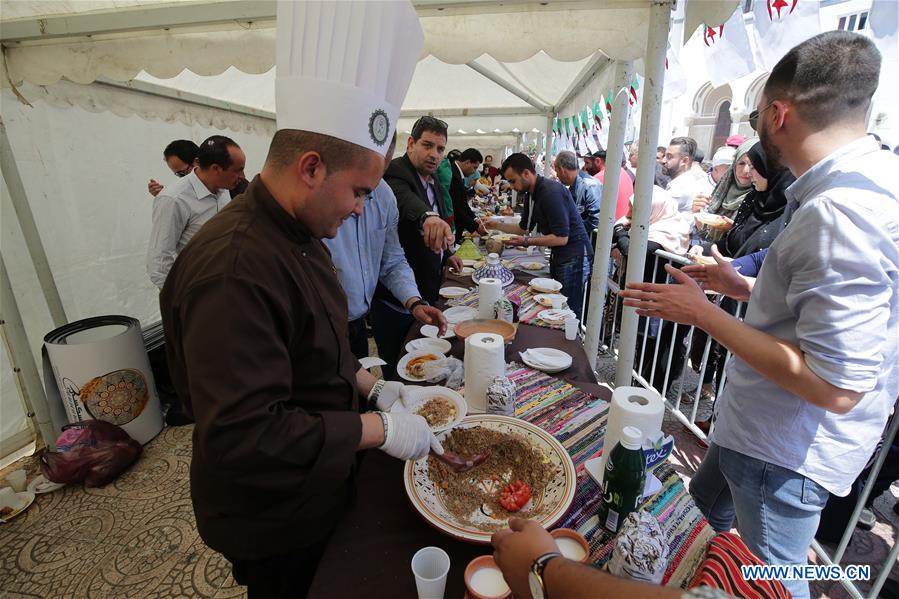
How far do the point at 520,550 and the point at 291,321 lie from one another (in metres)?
0.78

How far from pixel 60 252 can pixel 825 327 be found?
17.9 ft

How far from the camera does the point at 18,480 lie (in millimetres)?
3133

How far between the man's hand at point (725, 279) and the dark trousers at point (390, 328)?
2023 mm

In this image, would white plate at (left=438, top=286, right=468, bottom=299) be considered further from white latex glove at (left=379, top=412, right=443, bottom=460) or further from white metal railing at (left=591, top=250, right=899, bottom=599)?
white latex glove at (left=379, top=412, right=443, bottom=460)

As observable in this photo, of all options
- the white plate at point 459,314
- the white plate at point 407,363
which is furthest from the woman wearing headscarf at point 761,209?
the white plate at point 407,363

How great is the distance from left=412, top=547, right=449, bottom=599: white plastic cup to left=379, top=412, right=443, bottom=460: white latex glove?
0.27m

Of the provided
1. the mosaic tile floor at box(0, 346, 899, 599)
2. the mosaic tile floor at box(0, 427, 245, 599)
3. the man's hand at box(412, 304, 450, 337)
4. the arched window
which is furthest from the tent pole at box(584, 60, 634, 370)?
the arched window

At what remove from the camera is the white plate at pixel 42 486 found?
316cm

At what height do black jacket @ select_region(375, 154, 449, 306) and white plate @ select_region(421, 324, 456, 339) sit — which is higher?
black jacket @ select_region(375, 154, 449, 306)

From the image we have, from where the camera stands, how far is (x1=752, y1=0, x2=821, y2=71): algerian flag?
2.55 metres

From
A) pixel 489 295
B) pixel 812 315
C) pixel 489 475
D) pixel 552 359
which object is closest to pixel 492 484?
pixel 489 475

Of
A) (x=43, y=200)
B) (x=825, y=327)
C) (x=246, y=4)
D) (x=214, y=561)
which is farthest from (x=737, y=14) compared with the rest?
(x=43, y=200)

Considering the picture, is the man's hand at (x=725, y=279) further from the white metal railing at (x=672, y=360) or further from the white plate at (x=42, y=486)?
the white plate at (x=42, y=486)

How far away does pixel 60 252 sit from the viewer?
388cm
